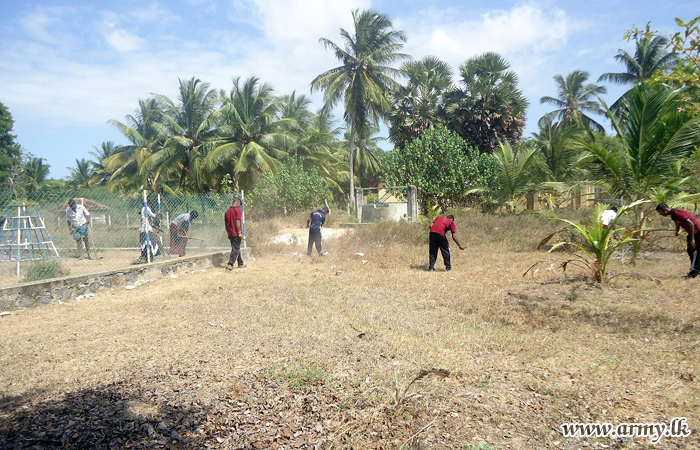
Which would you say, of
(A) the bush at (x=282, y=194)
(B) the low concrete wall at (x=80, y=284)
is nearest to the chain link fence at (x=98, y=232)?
(B) the low concrete wall at (x=80, y=284)

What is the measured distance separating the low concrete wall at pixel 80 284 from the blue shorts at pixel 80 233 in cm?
335

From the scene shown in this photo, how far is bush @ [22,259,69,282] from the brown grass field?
108 cm

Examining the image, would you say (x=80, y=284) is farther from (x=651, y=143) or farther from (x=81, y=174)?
(x=81, y=174)

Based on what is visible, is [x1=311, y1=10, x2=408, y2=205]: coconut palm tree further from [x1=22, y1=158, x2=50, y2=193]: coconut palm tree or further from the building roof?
[x1=22, y1=158, x2=50, y2=193]: coconut palm tree

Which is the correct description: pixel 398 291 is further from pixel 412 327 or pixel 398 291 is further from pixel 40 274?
pixel 40 274

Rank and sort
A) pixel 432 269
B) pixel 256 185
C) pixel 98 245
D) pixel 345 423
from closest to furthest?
pixel 345 423 → pixel 432 269 → pixel 98 245 → pixel 256 185

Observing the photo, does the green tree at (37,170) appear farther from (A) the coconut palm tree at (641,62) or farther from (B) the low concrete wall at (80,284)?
(A) the coconut palm tree at (641,62)

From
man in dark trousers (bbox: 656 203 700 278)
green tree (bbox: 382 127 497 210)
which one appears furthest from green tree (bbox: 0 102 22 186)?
man in dark trousers (bbox: 656 203 700 278)

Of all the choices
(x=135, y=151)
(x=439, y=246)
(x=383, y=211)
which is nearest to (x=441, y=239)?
(x=439, y=246)

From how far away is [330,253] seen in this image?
1263cm

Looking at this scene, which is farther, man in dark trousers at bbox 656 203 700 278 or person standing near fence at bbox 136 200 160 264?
person standing near fence at bbox 136 200 160 264

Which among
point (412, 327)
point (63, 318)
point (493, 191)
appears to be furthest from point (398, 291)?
point (493, 191)

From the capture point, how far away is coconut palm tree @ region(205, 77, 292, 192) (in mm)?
23750

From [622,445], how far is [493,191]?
16.2 metres
